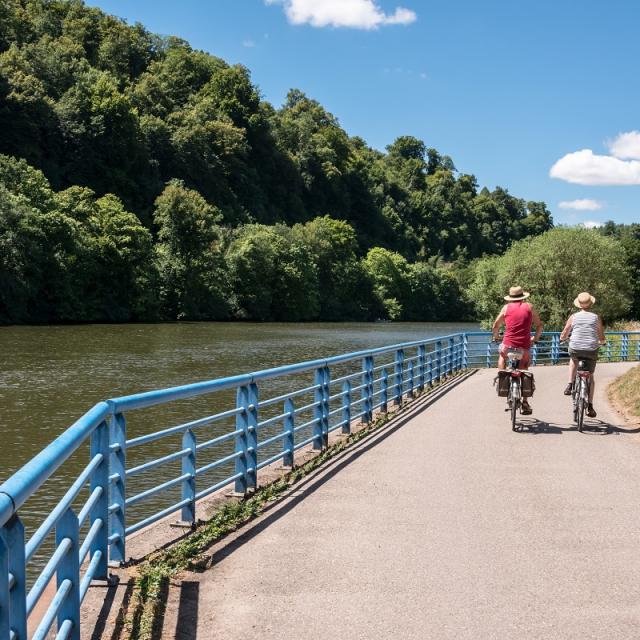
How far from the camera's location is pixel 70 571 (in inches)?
149

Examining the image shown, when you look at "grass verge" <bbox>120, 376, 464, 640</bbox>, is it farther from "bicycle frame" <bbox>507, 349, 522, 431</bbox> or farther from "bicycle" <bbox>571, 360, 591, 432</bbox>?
"bicycle" <bbox>571, 360, 591, 432</bbox>

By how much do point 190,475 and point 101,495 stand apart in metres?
1.64

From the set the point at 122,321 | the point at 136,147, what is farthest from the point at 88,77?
the point at 122,321

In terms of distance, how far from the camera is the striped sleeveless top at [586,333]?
12570 mm

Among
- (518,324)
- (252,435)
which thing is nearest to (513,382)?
(518,324)

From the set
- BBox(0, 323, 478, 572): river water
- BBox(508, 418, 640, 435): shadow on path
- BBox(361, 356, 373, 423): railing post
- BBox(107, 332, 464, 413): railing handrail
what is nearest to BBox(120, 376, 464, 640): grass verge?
BBox(107, 332, 464, 413): railing handrail

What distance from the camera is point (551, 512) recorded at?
24.1 feet

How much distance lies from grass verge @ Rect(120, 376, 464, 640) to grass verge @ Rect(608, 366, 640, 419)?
824 cm

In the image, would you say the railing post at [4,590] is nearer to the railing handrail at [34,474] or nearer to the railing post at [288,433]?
the railing handrail at [34,474]

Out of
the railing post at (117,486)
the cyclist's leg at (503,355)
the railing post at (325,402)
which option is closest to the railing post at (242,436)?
the railing post at (117,486)

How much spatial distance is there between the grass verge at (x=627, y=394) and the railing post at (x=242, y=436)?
29.1ft

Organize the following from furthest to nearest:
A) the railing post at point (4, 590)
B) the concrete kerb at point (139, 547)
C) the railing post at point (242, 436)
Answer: the railing post at point (242, 436) < the concrete kerb at point (139, 547) < the railing post at point (4, 590)

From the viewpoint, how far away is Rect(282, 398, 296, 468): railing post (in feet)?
30.3

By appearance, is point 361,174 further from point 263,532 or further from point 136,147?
point 263,532
